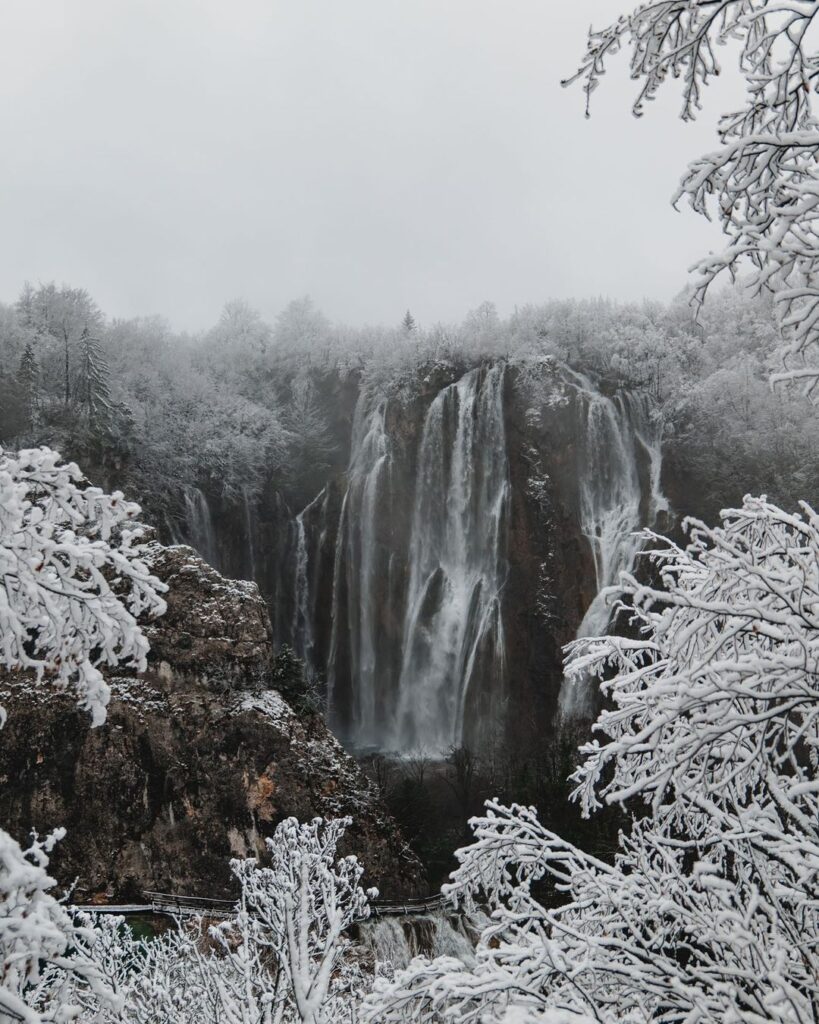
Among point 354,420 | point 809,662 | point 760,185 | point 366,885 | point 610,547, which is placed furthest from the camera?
point 354,420

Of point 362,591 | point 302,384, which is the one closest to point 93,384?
point 302,384

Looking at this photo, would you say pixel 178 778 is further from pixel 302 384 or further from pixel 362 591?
pixel 302 384

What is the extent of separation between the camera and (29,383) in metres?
30.4

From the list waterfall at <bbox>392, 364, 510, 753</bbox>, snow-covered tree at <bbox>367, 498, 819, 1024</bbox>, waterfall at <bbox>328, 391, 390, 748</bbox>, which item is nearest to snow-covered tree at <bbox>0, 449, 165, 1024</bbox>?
snow-covered tree at <bbox>367, 498, 819, 1024</bbox>

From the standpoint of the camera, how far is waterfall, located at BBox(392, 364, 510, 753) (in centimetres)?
2708

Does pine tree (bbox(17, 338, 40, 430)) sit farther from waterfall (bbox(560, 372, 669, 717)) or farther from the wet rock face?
waterfall (bbox(560, 372, 669, 717))

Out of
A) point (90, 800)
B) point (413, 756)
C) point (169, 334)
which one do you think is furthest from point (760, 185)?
point (169, 334)

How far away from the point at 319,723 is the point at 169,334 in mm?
29426

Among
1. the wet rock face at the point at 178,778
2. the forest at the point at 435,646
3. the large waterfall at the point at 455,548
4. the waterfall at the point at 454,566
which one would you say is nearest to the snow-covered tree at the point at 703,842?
the forest at the point at 435,646

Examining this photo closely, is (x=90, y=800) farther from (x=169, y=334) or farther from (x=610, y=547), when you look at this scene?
(x=169, y=334)

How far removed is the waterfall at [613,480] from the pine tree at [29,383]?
21234 mm

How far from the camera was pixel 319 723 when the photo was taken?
19469 mm

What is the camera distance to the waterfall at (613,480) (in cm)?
2711

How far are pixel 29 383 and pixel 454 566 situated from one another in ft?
61.1
